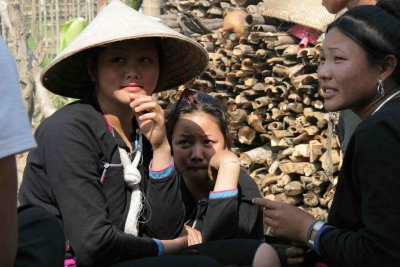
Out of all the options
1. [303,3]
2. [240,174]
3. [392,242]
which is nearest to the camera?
[392,242]

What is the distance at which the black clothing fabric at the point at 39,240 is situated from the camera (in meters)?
2.35

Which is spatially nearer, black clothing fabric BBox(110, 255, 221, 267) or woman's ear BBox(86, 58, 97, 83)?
black clothing fabric BBox(110, 255, 221, 267)

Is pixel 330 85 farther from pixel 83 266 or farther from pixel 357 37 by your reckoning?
pixel 83 266

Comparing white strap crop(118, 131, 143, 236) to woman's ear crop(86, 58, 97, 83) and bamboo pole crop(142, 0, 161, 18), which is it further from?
bamboo pole crop(142, 0, 161, 18)

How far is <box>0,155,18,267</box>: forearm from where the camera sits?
2.10 metres

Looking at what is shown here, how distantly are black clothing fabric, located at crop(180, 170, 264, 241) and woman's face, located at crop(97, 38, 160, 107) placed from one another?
573 millimetres

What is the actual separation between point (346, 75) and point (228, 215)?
0.88 meters

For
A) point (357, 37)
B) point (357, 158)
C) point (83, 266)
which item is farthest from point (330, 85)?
point (83, 266)

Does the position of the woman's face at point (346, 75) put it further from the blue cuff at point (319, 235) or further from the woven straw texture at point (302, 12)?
the woven straw texture at point (302, 12)

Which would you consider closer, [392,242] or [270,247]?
[392,242]

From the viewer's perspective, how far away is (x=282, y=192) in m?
6.96

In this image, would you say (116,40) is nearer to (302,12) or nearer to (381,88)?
(381,88)

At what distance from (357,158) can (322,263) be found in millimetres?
432

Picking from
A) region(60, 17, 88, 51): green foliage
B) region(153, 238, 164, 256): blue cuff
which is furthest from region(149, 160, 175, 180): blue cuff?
region(60, 17, 88, 51): green foliage
